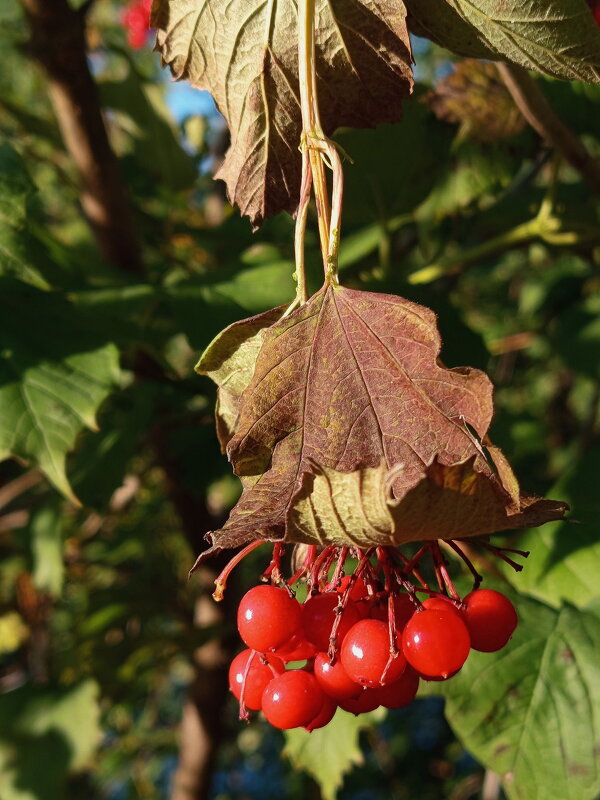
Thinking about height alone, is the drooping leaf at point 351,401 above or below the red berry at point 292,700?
above

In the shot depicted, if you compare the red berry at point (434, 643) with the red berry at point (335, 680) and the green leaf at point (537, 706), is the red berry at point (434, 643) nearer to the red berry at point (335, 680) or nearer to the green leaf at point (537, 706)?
the red berry at point (335, 680)

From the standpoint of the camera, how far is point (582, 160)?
0.81 meters

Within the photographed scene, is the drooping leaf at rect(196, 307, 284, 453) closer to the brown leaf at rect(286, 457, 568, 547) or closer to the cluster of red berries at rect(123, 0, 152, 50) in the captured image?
the brown leaf at rect(286, 457, 568, 547)

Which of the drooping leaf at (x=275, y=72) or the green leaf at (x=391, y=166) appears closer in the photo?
the drooping leaf at (x=275, y=72)

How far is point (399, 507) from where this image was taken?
16.1 inches

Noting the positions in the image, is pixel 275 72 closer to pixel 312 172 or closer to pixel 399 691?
pixel 312 172

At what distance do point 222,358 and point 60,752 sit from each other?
3.67 feet

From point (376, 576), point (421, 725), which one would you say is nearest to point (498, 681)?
point (376, 576)

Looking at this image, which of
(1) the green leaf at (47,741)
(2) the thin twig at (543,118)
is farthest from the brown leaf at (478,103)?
(1) the green leaf at (47,741)

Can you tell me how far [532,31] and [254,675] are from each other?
1.68 ft

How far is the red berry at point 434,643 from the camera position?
48 cm

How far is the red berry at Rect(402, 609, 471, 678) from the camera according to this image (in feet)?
1.59

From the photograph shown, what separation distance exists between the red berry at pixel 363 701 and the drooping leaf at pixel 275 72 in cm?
37

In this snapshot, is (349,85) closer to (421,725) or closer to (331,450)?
(331,450)
